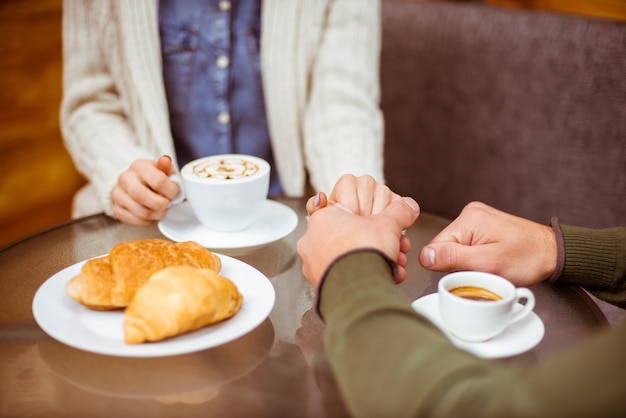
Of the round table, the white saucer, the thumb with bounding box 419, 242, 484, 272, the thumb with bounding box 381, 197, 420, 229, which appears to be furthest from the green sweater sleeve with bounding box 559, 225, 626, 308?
the white saucer

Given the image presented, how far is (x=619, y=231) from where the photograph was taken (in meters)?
0.99

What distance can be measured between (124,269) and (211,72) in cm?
81

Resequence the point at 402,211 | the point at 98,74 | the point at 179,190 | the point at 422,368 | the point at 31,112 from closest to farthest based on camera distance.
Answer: the point at 422,368 < the point at 402,211 < the point at 179,190 < the point at 98,74 < the point at 31,112

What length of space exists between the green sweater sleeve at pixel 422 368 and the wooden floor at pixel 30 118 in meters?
1.63

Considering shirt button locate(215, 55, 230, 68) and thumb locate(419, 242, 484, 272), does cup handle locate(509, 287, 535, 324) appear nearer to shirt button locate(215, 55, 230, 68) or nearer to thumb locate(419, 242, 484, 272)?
thumb locate(419, 242, 484, 272)

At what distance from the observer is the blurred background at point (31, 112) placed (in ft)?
6.37

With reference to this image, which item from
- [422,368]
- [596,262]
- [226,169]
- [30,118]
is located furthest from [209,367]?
[30,118]

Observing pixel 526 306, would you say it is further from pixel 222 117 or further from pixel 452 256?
pixel 222 117

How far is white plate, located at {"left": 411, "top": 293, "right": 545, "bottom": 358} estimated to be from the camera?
730 mm

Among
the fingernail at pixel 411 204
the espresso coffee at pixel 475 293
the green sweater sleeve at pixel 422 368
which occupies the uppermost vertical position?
the green sweater sleeve at pixel 422 368

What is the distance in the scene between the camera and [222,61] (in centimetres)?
148

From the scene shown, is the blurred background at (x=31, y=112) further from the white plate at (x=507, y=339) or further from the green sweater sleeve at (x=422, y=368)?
the green sweater sleeve at (x=422, y=368)

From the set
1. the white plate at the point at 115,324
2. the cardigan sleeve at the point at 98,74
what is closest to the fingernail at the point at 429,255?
the white plate at the point at 115,324

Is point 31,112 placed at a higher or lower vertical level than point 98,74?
lower
